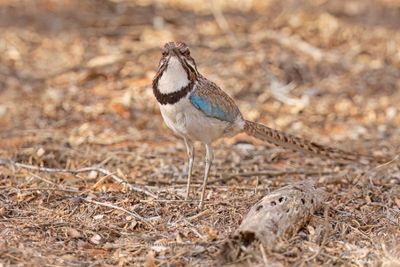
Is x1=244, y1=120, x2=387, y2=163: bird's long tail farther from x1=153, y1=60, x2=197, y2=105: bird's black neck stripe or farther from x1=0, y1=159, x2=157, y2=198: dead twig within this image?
x1=0, y1=159, x2=157, y2=198: dead twig

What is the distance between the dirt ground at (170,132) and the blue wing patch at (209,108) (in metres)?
0.61

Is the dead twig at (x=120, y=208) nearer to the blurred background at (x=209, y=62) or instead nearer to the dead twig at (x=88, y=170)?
the dead twig at (x=88, y=170)

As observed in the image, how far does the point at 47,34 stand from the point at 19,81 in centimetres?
184

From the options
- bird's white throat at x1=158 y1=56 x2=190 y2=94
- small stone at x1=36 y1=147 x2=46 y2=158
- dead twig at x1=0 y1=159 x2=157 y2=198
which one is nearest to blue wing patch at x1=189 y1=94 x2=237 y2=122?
bird's white throat at x1=158 y1=56 x2=190 y2=94

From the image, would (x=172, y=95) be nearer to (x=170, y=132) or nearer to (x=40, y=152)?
(x=40, y=152)

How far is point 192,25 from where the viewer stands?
11695 mm

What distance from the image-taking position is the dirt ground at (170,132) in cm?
496

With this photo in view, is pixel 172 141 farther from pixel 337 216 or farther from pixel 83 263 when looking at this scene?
pixel 83 263

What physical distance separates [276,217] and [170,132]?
3.48 meters

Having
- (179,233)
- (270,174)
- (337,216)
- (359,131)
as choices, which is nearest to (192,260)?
(179,233)

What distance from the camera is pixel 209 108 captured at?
5547 millimetres

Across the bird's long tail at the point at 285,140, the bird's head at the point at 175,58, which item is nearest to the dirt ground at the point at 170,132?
the bird's long tail at the point at 285,140

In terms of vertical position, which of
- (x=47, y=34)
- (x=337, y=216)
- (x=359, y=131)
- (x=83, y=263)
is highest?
(x=47, y=34)

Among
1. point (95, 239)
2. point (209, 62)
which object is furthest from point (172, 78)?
point (209, 62)
